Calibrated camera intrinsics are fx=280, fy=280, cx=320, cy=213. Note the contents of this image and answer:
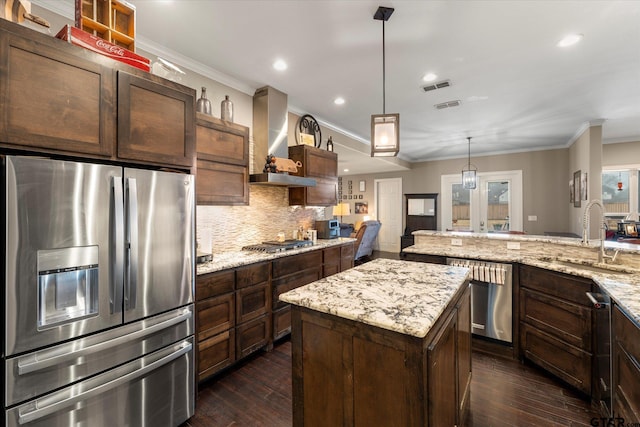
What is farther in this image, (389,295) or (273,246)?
(273,246)

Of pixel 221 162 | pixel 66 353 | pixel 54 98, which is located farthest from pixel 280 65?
pixel 66 353

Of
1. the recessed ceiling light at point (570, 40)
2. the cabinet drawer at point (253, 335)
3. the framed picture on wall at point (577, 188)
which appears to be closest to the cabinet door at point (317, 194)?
the cabinet drawer at point (253, 335)

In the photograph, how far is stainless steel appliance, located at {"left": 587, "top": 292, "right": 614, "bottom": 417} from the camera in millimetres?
1739

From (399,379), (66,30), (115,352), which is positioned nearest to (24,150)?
(66,30)

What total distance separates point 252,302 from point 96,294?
4.40ft

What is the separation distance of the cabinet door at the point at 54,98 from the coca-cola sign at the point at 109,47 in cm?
15

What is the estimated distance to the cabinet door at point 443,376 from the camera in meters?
1.10

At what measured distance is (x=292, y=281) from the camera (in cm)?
307

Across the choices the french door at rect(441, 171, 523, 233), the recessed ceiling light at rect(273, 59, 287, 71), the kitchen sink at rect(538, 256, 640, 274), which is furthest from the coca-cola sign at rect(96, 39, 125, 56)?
the french door at rect(441, 171, 523, 233)

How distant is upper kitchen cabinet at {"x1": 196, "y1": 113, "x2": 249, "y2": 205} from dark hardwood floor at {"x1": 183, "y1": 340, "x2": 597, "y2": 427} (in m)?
1.59

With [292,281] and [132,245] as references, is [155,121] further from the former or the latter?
[292,281]

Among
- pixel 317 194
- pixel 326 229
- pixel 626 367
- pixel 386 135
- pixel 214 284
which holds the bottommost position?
pixel 626 367

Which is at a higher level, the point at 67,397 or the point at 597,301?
the point at 597,301

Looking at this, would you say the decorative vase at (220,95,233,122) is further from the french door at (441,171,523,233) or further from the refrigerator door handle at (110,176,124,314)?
the french door at (441,171,523,233)
